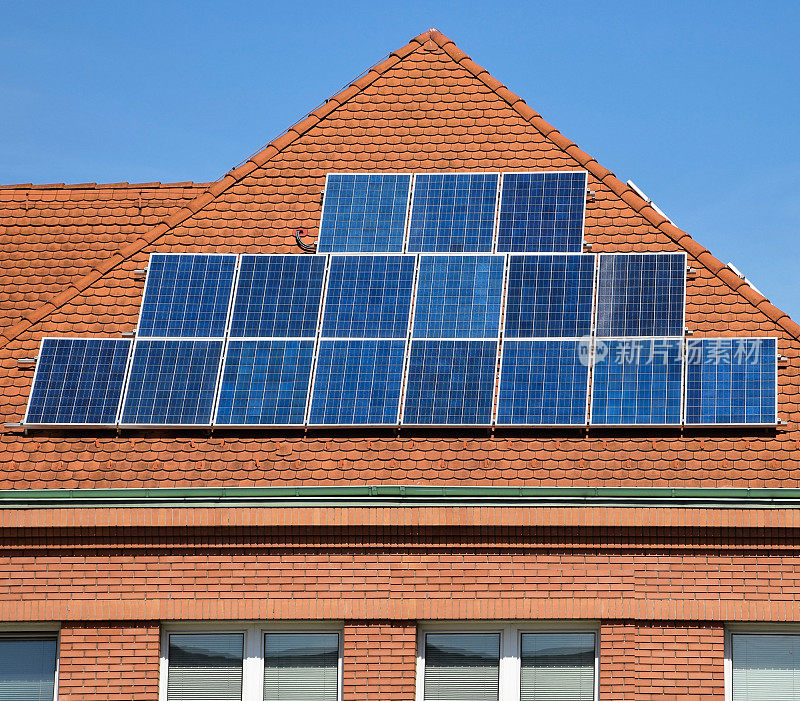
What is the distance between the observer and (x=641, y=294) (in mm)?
15289

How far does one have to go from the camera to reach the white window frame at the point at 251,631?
1411 centimetres

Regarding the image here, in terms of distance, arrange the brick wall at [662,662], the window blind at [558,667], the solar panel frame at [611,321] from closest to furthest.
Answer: the brick wall at [662,662] < the window blind at [558,667] < the solar panel frame at [611,321]

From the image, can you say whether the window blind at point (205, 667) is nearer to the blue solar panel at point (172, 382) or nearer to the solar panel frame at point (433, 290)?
the blue solar panel at point (172, 382)

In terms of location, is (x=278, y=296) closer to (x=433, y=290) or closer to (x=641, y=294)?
(x=433, y=290)

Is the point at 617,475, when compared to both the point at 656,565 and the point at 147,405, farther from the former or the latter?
the point at 147,405

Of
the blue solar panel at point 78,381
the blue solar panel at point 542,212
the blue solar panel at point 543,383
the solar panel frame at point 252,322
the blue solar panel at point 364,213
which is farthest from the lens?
the blue solar panel at point 364,213

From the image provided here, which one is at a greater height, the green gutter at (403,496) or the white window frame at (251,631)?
the green gutter at (403,496)

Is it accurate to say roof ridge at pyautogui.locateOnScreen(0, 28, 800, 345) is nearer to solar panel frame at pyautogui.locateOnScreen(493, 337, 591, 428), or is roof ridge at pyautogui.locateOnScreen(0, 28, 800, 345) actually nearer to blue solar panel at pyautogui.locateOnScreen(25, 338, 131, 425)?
blue solar panel at pyautogui.locateOnScreen(25, 338, 131, 425)

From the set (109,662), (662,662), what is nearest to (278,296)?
(109,662)

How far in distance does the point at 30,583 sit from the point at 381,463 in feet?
12.7

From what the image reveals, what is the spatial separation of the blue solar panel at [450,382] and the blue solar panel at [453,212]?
5.08 ft

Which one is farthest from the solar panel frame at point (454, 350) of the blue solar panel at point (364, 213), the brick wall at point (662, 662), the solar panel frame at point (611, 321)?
the brick wall at point (662, 662)

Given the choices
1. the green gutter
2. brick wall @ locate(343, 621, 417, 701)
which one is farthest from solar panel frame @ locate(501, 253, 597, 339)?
brick wall @ locate(343, 621, 417, 701)

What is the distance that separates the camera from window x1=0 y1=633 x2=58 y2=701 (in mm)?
14180
